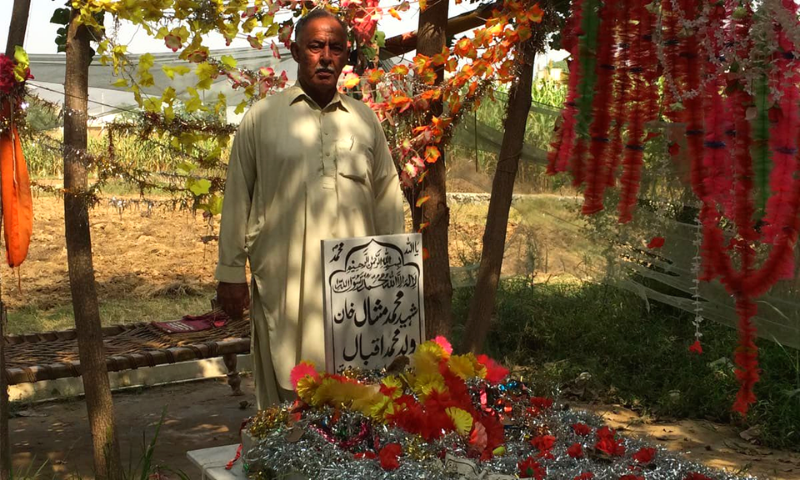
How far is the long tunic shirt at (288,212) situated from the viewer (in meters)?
3.19

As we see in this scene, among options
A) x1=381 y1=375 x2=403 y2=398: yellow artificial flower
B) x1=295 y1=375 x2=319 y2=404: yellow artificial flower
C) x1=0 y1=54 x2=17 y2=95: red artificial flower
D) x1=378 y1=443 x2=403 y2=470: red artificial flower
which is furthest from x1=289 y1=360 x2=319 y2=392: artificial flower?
x1=0 y1=54 x2=17 y2=95: red artificial flower

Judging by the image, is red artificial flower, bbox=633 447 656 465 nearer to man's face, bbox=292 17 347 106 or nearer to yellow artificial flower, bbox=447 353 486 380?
yellow artificial flower, bbox=447 353 486 380

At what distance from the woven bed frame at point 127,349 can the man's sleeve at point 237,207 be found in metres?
1.48

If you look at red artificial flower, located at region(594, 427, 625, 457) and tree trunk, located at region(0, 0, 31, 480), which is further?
tree trunk, located at region(0, 0, 31, 480)

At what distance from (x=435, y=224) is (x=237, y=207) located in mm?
1873

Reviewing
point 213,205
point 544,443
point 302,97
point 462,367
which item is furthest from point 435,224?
point 544,443

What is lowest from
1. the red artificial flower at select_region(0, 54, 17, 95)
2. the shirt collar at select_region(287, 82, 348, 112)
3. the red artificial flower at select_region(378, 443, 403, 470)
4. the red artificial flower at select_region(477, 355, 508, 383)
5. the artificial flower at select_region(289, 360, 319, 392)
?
the red artificial flower at select_region(378, 443, 403, 470)

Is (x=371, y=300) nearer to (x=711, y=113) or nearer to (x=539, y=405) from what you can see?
(x=539, y=405)

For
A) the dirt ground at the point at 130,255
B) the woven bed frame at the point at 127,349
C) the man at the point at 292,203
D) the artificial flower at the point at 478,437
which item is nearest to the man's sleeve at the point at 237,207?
the man at the point at 292,203

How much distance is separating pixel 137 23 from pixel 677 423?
3.69 meters

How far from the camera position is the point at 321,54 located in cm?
315

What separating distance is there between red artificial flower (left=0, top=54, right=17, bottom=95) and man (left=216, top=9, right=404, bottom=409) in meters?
0.92

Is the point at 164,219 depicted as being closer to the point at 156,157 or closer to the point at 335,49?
the point at 156,157

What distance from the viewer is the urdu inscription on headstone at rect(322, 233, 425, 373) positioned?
287 centimetres
